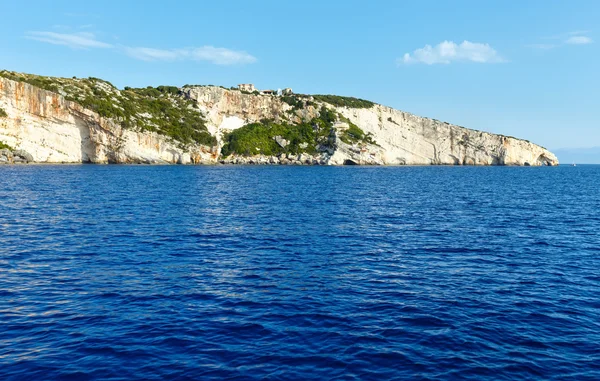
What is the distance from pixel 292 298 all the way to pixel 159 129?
138m

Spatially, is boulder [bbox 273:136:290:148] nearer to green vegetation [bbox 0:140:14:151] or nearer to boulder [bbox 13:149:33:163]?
boulder [bbox 13:149:33:163]

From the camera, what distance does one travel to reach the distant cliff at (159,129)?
117m

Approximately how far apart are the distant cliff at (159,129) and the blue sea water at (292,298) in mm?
90686

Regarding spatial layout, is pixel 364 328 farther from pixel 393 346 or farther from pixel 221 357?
pixel 221 357

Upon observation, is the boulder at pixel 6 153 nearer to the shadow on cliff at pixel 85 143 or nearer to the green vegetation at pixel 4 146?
the green vegetation at pixel 4 146

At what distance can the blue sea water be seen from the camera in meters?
13.3

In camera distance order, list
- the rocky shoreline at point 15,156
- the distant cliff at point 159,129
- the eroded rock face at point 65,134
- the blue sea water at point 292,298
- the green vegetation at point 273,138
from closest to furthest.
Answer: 1. the blue sea water at point 292,298
2. the rocky shoreline at point 15,156
3. the eroded rock face at point 65,134
4. the distant cliff at point 159,129
5. the green vegetation at point 273,138

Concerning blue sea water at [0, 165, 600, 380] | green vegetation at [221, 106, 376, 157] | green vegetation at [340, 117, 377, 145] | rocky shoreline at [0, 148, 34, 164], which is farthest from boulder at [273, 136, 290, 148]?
blue sea water at [0, 165, 600, 380]

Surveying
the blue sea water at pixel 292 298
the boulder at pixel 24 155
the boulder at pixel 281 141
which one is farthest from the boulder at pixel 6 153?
the boulder at pixel 281 141

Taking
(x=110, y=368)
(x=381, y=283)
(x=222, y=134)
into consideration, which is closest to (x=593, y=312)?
(x=381, y=283)

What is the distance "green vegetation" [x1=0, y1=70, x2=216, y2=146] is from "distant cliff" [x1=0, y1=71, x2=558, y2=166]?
37cm

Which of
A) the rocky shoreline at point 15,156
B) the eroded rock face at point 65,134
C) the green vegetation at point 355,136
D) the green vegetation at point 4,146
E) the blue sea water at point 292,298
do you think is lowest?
the blue sea water at point 292,298

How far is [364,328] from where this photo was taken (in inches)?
629

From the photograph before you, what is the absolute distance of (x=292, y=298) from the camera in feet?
63.0
